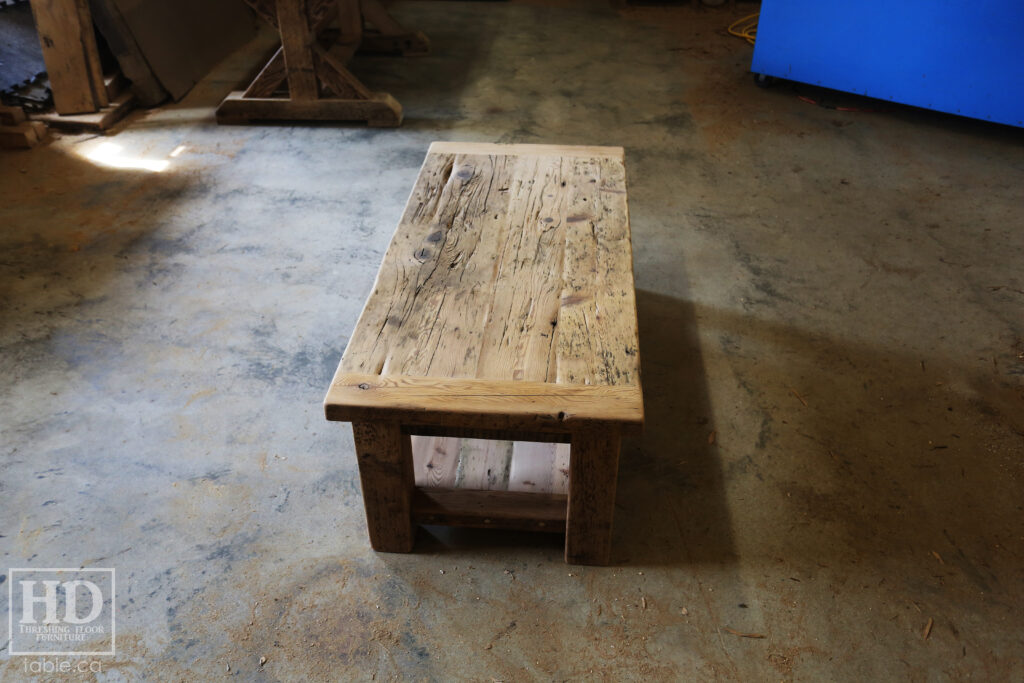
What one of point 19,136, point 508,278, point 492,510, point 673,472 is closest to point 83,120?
point 19,136

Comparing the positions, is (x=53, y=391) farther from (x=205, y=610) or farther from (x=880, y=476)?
(x=880, y=476)

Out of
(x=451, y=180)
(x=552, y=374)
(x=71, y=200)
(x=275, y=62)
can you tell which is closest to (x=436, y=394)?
(x=552, y=374)

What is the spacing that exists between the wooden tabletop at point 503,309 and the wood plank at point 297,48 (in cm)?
194

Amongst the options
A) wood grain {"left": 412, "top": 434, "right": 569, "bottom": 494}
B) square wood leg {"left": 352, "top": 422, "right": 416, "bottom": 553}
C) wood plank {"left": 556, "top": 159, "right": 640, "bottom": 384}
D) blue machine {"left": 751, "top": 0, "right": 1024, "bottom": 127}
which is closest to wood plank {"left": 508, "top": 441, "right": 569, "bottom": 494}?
wood grain {"left": 412, "top": 434, "right": 569, "bottom": 494}

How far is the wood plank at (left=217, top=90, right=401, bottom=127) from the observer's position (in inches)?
167

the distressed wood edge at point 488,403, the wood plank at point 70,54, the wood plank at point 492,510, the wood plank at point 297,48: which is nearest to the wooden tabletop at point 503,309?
the distressed wood edge at point 488,403

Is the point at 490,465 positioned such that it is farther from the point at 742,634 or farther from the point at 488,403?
the point at 742,634

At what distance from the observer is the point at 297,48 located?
4125mm

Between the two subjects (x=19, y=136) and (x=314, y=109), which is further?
(x=314, y=109)

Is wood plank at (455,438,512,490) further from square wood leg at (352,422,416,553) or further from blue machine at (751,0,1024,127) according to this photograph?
blue machine at (751,0,1024,127)

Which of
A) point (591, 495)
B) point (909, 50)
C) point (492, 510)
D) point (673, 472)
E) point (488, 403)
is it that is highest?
point (488, 403)

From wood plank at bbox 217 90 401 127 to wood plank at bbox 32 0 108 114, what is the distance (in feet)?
2.14

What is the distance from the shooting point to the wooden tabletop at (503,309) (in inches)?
65.3

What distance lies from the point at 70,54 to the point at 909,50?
14.4 ft
